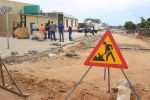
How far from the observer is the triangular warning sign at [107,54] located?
27.8ft

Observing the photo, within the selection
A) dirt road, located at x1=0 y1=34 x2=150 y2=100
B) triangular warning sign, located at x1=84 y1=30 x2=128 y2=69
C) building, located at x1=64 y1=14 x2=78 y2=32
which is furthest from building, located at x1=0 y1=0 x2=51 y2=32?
triangular warning sign, located at x1=84 y1=30 x2=128 y2=69

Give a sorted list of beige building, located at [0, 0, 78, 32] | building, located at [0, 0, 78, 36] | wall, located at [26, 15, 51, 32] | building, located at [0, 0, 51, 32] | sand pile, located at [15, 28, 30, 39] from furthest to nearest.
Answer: wall, located at [26, 15, 51, 32] < building, located at [0, 0, 78, 36] < beige building, located at [0, 0, 78, 32] < building, located at [0, 0, 51, 32] < sand pile, located at [15, 28, 30, 39]

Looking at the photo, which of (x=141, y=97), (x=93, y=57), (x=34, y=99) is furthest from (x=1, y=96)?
(x=141, y=97)

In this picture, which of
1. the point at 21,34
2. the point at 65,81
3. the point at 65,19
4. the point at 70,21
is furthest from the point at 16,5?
the point at 65,81

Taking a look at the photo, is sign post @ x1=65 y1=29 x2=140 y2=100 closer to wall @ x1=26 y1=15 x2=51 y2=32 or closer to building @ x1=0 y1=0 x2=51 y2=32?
building @ x1=0 y1=0 x2=51 y2=32

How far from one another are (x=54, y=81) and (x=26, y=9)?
5814 centimetres

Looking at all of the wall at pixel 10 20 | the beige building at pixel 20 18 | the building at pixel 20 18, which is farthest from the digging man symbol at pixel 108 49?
the wall at pixel 10 20

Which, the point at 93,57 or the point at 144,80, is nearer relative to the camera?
the point at 93,57

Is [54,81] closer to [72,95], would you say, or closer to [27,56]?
[72,95]

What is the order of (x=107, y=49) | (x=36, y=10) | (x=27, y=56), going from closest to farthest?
(x=107, y=49), (x=27, y=56), (x=36, y=10)

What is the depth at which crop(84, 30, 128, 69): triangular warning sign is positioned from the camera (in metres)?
8.47

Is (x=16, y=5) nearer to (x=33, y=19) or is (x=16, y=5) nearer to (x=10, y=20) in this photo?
(x=33, y=19)

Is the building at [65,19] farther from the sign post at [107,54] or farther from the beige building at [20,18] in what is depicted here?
the sign post at [107,54]

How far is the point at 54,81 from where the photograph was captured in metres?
10.7
